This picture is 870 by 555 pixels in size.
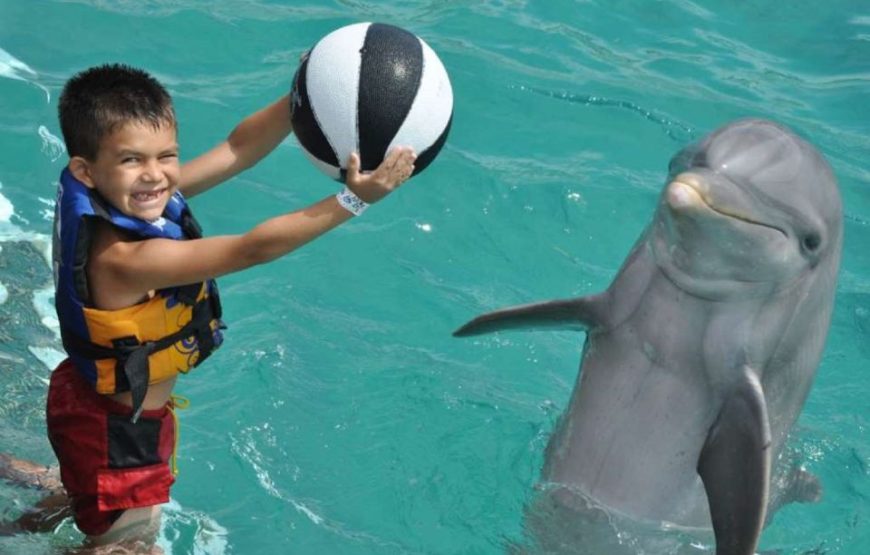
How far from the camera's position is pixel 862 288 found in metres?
9.45

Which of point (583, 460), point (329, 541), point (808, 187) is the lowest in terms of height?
A: point (329, 541)

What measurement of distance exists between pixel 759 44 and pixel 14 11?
6.55 metres

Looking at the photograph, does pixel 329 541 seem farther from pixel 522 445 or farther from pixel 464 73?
pixel 464 73

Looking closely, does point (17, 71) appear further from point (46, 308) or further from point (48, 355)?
point (48, 355)

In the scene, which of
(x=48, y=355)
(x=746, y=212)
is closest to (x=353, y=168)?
(x=746, y=212)

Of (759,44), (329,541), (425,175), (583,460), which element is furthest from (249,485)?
(759,44)

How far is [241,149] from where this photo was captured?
20.1 ft

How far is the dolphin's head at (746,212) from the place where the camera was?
17.0 ft

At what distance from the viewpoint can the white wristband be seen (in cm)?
495

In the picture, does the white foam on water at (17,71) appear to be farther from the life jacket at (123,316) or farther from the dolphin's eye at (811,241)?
the dolphin's eye at (811,241)

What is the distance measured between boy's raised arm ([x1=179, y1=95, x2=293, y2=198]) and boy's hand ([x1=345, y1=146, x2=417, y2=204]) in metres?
1.15

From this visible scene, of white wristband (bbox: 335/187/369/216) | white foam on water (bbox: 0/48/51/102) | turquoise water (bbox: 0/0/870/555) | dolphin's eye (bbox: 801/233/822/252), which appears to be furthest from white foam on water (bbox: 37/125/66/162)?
dolphin's eye (bbox: 801/233/822/252)

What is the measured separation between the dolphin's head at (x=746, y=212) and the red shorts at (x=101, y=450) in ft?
7.23

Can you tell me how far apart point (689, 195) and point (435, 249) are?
13.1 feet
